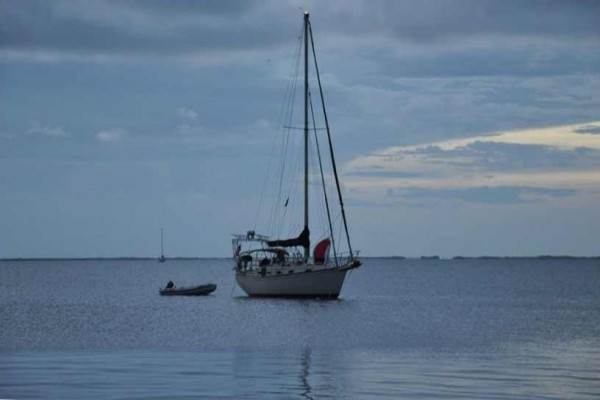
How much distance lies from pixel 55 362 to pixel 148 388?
25.9 feet

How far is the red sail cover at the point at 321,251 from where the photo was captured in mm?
66625

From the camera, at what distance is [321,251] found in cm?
6712

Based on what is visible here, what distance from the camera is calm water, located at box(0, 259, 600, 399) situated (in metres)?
28.3

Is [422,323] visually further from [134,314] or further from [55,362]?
[55,362]

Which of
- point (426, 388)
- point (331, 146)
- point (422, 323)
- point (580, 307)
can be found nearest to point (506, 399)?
point (426, 388)

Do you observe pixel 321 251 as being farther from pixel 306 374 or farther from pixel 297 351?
pixel 306 374

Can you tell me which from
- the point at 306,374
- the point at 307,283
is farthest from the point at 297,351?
the point at 307,283

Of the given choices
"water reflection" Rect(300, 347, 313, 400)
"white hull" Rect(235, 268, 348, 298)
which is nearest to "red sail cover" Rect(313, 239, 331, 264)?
"white hull" Rect(235, 268, 348, 298)

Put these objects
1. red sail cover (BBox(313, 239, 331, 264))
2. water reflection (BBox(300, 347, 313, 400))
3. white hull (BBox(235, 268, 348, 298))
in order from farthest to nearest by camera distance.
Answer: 1. white hull (BBox(235, 268, 348, 298))
2. red sail cover (BBox(313, 239, 331, 264))
3. water reflection (BBox(300, 347, 313, 400))

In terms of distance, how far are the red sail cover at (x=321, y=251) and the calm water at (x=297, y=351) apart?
8.49 feet

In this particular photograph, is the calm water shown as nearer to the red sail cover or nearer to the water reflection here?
the water reflection

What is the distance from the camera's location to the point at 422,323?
57719mm

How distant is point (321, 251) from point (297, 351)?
2714 centimetres

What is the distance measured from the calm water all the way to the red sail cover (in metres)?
2.59
